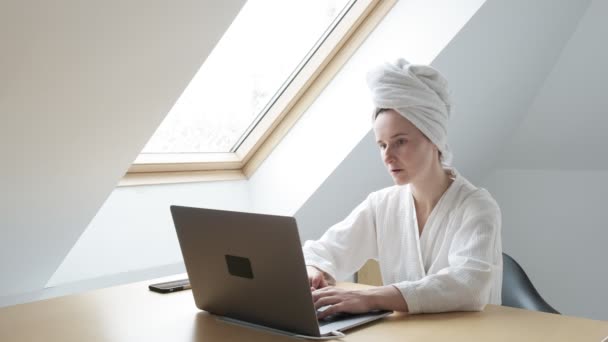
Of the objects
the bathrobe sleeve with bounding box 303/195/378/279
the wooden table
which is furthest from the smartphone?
the bathrobe sleeve with bounding box 303/195/378/279

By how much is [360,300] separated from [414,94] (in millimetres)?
574

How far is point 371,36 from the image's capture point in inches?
102

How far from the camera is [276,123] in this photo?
287 cm

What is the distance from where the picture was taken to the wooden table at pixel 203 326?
1312 millimetres

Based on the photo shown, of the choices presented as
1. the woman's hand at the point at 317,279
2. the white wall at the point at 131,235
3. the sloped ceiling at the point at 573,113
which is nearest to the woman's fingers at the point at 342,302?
the woman's hand at the point at 317,279

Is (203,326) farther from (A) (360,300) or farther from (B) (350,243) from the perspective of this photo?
(B) (350,243)

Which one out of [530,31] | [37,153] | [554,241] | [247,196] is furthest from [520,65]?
[37,153]

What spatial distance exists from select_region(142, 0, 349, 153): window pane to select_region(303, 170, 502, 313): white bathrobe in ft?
3.37

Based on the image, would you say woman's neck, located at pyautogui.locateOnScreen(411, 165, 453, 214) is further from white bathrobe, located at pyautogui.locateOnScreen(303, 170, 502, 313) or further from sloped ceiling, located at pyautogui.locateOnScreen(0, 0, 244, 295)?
sloped ceiling, located at pyautogui.locateOnScreen(0, 0, 244, 295)

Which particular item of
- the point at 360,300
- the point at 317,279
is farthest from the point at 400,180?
the point at 360,300

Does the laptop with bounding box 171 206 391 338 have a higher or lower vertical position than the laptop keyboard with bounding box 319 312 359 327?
higher

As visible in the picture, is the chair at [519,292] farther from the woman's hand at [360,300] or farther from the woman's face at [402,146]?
the woman's hand at [360,300]

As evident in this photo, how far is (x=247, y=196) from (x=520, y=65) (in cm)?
129

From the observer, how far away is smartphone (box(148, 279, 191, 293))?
5.85 feet
